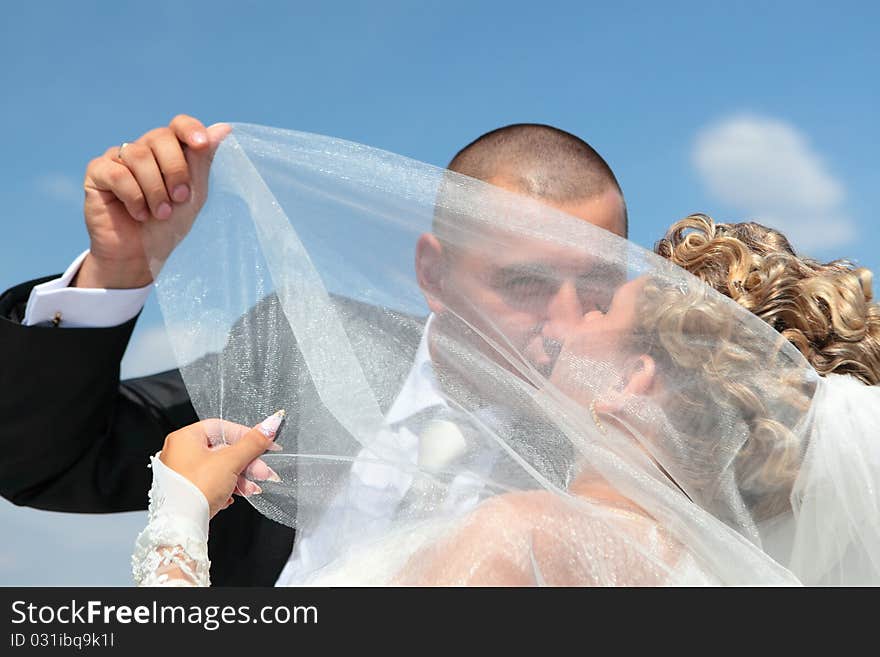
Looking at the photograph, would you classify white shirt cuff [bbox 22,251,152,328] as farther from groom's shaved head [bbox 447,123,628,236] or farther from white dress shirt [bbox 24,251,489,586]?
groom's shaved head [bbox 447,123,628,236]

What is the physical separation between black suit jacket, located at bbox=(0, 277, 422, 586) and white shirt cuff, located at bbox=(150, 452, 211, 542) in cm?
134

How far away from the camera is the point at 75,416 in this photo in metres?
3.38

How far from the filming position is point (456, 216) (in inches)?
82.4

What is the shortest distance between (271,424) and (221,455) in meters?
0.17

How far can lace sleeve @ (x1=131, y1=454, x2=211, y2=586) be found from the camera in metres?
1.93

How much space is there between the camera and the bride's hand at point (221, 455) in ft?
6.65

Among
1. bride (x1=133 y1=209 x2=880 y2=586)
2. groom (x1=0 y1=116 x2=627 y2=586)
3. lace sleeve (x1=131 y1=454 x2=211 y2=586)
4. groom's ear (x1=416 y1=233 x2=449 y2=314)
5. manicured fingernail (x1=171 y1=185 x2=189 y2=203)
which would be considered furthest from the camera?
manicured fingernail (x1=171 y1=185 x2=189 y2=203)

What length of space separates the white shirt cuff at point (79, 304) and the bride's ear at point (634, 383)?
1.92 metres

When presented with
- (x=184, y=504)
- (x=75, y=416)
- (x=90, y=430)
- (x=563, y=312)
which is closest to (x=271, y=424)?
(x=184, y=504)

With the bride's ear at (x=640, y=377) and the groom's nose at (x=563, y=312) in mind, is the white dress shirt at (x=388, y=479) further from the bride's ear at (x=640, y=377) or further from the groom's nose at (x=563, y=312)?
A: the bride's ear at (x=640, y=377)

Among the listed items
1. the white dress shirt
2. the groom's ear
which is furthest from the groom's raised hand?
the white dress shirt

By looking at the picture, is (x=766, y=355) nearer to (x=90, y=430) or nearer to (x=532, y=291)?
(x=532, y=291)

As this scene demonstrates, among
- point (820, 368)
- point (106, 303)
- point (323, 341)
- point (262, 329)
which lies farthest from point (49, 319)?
point (820, 368)
